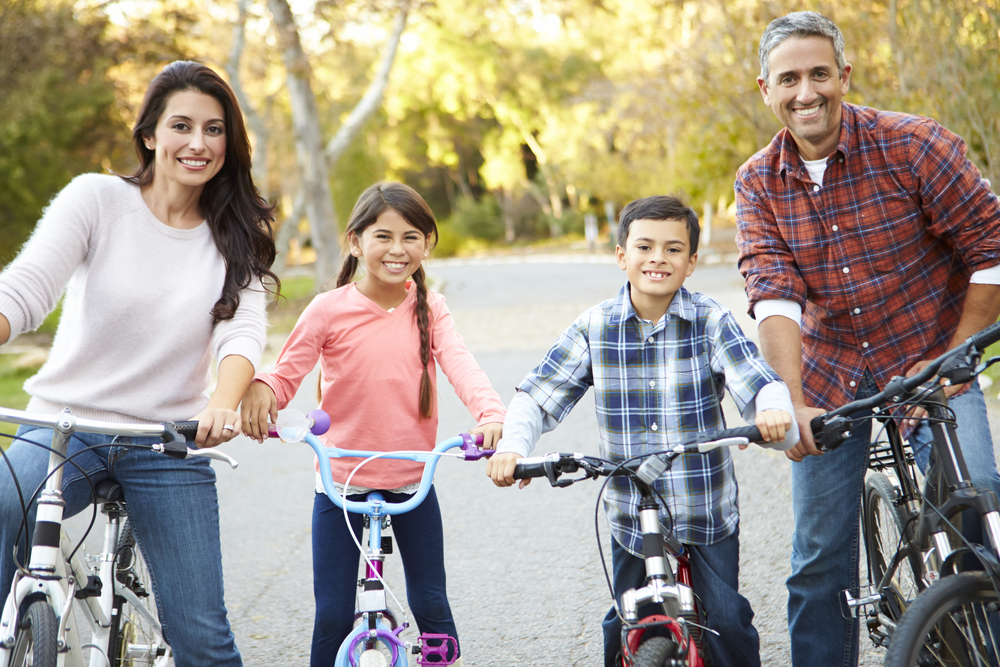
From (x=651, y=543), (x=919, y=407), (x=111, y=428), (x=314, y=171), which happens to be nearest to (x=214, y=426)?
(x=111, y=428)

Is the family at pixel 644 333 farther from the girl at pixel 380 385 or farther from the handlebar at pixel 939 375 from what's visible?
the handlebar at pixel 939 375

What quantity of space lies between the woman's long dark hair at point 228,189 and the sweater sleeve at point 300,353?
0.20 m

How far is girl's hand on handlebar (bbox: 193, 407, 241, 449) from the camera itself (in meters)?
2.53

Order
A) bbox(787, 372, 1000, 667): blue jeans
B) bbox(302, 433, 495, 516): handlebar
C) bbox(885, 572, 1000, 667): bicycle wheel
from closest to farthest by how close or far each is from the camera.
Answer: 1. bbox(885, 572, 1000, 667): bicycle wheel
2. bbox(302, 433, 495, 516): handlebar
3. bbox(787, 372, 1000, 667): blue jeans

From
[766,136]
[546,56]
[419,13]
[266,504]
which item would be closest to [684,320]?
[266,504]

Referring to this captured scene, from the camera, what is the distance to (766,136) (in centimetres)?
1537

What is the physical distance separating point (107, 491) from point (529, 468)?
51.6 inches

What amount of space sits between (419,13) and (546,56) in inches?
1093

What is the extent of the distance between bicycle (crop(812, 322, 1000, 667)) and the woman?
177 centimetres

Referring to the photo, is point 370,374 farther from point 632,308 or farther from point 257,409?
point 632,308

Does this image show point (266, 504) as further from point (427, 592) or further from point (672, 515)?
point (672, 515)

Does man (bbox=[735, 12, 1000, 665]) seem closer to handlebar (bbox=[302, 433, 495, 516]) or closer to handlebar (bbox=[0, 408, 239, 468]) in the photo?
handlebar (bbox=[302, 433, 495, 516])

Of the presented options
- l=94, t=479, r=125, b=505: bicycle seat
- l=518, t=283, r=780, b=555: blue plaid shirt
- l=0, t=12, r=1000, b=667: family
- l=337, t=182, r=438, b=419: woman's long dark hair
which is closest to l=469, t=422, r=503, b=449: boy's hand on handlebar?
l=0, t=12, r=1000, b=667: family

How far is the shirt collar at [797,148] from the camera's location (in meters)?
2.91
